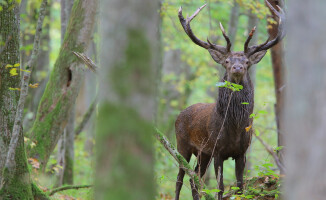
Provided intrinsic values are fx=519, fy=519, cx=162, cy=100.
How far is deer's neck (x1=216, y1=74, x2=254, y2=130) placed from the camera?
8.26m

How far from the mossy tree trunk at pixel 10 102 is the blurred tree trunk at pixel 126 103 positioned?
3012 mm

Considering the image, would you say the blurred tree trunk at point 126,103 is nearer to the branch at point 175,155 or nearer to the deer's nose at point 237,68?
the branch at point 175,155

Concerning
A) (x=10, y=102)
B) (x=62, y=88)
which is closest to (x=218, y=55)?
(x=62, y=88)

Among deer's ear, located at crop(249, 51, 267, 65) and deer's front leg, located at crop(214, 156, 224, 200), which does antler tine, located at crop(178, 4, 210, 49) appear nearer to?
deer's ear, located at crop(249, 51, 267, 65)

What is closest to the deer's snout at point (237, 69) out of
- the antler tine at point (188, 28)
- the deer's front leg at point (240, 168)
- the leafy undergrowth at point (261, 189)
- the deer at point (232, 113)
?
the deer at point (232, 113)

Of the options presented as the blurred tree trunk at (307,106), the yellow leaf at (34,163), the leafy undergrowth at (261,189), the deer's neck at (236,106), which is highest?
the blurred tree trunk at (307,106)

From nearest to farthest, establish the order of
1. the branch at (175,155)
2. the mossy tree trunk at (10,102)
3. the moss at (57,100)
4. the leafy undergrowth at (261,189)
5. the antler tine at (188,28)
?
the mossy tree trunk at (10,102), the branch at (175,155), the leafy undergrowth at (261,189), the antler tine at (188,28), the moss at (57,100)

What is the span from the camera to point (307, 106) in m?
2.77

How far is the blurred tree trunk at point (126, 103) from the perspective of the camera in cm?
338

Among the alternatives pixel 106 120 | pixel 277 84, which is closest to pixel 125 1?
pixel 106 120

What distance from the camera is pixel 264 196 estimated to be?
7582 mm

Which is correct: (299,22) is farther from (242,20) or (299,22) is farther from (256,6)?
(242,20)

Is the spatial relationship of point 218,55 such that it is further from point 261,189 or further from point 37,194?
point 37,194

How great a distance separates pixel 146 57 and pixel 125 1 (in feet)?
1.31
